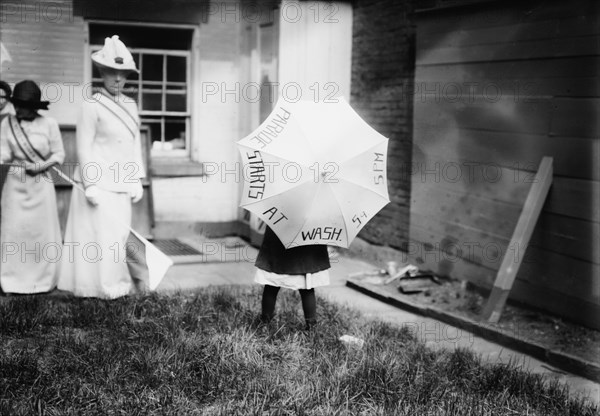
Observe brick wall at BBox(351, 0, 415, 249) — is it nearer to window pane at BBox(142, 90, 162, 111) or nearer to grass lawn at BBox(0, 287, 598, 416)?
window pane at BBox(142, 90, 162, 111)

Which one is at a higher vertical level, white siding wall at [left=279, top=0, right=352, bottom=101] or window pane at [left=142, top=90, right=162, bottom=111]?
white siding wall at [left=279, top=0, right=352, bottom=101]

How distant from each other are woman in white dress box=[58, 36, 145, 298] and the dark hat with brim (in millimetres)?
718

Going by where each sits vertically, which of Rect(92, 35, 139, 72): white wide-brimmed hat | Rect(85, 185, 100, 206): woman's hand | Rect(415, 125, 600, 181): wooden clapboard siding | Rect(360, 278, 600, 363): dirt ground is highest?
Rect(92, 35, 139, 72): white wide-brimmed hat

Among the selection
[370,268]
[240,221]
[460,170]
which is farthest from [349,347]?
[240,221]

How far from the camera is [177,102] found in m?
11.2

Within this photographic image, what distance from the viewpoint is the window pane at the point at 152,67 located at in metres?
11.0

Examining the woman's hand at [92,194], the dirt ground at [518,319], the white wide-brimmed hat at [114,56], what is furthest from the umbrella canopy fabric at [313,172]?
the woman's hand at [92,194]

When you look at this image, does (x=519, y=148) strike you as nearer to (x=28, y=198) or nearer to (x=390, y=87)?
(x=390, y=87)

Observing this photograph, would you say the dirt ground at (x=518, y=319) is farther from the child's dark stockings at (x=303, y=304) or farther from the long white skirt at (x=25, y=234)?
the long white skirt at (x=25, y=234)

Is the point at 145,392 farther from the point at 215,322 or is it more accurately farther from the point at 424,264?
the point at 424,264

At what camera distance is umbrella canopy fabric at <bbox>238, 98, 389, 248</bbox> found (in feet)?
18.1

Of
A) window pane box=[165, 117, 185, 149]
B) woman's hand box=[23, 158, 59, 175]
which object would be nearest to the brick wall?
window pane box=[165, 117, 185, 149]

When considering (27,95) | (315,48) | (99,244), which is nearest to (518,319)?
(99,244)

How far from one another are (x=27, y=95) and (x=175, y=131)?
383 cm
